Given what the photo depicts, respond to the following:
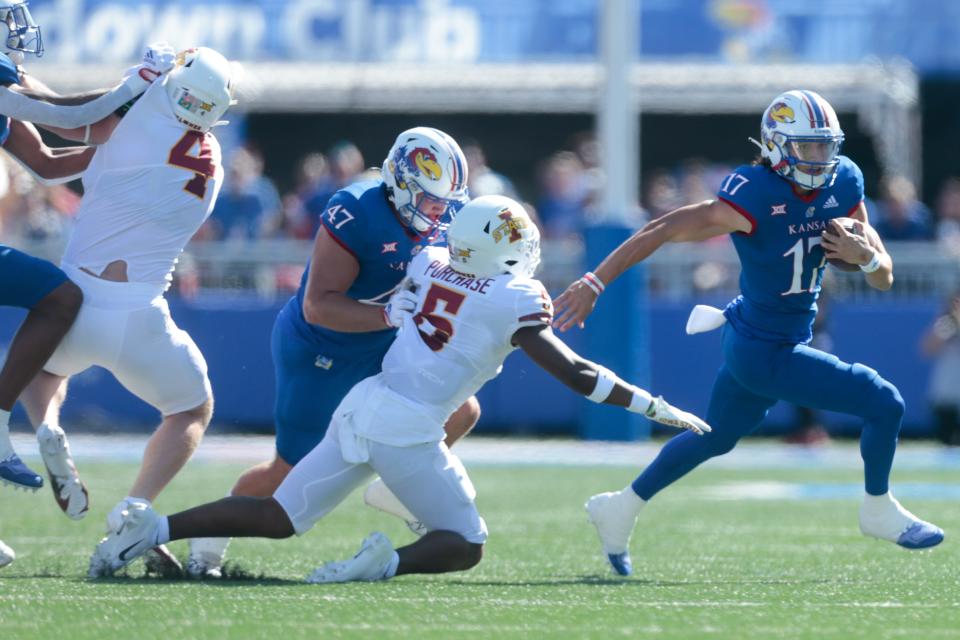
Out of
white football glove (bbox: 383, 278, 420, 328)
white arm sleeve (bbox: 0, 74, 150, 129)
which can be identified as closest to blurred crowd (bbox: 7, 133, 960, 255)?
white arm sleeve (bbox: 0, 74, 150, 129)

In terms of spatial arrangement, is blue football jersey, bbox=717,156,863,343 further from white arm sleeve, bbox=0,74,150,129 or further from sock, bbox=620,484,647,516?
white arm sleeve, bbox=0,74,150,129

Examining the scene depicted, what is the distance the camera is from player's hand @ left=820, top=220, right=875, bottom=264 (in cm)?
616

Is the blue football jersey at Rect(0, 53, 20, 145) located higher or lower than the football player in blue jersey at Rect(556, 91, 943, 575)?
higher

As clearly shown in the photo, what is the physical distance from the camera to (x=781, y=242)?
6281mm

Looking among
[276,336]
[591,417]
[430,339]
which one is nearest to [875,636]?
[430,339]

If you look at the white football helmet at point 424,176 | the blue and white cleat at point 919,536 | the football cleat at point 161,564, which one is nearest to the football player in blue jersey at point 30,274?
the football cleat at point 161,564

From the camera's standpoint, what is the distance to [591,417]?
1332 centimetres

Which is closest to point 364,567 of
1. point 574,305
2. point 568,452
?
point 574,305

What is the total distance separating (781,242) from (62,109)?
Answer: 2624 mm

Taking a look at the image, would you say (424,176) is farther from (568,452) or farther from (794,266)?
(568,452)

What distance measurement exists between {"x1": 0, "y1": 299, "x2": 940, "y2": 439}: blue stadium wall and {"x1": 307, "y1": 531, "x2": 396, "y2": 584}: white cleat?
7864mm

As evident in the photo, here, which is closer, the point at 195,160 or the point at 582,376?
the point at 582,376

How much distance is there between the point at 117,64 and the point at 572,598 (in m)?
12.6

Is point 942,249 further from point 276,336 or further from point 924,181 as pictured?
point 276,336
